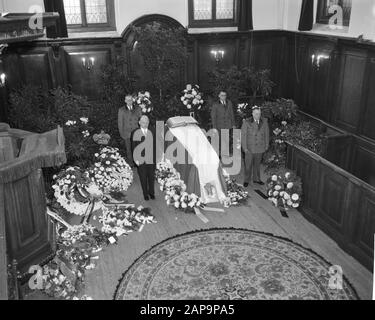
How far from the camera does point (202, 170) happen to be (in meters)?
8.97

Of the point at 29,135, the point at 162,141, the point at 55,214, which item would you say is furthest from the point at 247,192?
the point at 29,135

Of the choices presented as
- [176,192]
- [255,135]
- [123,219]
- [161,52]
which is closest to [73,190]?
[123,219]

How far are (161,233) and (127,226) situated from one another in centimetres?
70

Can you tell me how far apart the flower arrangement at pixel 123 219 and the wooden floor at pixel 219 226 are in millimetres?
167

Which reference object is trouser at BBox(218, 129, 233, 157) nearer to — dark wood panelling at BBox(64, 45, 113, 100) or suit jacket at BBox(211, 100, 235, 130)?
suit jacket at BBox(211, 100, 235, 130)

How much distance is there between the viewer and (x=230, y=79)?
39.4ft

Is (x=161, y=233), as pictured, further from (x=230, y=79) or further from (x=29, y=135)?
(x=230, y=79)

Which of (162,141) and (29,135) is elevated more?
(29,135)

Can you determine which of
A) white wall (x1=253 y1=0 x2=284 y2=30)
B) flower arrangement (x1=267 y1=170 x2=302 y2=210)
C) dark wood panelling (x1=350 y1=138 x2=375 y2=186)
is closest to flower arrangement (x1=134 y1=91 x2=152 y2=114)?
flower arrangement (x1=267 y1=170 x2=302 y2=210)

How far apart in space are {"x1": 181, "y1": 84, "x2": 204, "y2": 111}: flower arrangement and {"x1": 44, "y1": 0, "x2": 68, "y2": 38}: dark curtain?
3583 millimetres

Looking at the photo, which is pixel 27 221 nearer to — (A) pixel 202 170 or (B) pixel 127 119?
(A) pixel 202 170

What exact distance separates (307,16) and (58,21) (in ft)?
22.2

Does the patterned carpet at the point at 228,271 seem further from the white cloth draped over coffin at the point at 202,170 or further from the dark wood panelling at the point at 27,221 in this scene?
the dark wood panelling at the point at 27,221

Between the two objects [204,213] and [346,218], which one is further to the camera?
[204,213]
